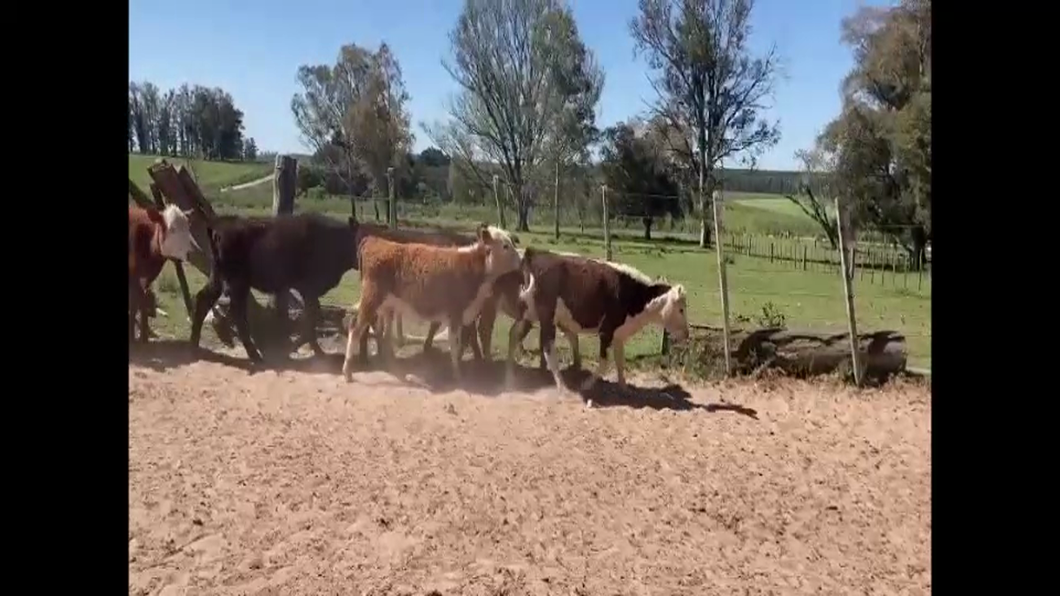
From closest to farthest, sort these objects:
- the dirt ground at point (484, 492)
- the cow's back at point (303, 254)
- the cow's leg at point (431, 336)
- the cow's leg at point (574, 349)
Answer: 1. the dirt ground at point (484, 492)
2. the cow's back at point (303, 254)
3. the cow's leg at point (431, 336)
4. the cow's leg at point (574, 349)

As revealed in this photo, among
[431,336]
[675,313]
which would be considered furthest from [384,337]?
[675,313]

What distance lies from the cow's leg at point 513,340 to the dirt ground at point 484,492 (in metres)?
0.06

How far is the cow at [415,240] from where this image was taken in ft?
11.7

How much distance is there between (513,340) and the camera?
3.78 metres

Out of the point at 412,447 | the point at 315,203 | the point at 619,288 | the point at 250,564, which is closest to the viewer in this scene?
the point at 250,564

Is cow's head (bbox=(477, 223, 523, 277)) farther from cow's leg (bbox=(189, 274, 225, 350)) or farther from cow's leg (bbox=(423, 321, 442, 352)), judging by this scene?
cow's leg (bbox=(189, 274, 225, 350))

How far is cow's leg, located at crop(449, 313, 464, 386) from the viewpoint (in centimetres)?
362

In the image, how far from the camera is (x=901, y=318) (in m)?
4.22

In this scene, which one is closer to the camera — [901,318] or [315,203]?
[315,203]

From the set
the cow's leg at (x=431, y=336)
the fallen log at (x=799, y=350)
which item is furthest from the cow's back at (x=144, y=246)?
the fallen log at (x=799, y=350)

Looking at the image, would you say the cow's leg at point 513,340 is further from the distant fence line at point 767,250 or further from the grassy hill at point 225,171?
the grassy hill at point 225,171
